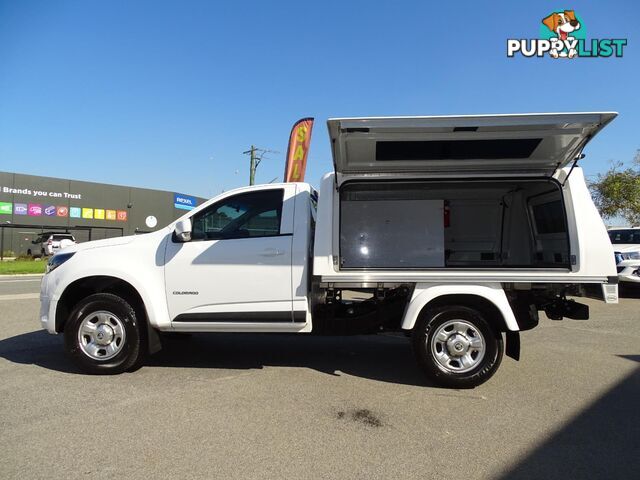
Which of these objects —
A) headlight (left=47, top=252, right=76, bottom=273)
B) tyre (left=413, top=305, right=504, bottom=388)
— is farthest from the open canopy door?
headlight (left=47, top=252, right=76, bottom=273)

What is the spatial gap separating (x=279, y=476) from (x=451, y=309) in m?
2.59

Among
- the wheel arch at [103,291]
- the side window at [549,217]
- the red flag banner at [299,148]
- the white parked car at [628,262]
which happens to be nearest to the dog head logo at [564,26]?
the white parked car at [628,262]

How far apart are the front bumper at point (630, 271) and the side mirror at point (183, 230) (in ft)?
36.4

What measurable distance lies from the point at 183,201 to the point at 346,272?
157ft

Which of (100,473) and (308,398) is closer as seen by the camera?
(100,473)

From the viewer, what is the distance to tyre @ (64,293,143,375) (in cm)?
526

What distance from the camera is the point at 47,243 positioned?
2847 centimetres

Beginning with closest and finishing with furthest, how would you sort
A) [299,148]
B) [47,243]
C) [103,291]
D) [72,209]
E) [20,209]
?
[103,291] → [299,148] → [47,243] → [20,209] → [72,209]

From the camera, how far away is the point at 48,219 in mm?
37188

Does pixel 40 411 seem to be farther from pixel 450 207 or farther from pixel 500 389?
pixel 450 207

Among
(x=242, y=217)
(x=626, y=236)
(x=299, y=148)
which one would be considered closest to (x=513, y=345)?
(x=242, y=217)

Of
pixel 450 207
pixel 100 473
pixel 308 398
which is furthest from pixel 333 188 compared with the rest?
pixel 100 473

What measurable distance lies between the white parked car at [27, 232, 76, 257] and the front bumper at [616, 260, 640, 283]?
84.6 feet

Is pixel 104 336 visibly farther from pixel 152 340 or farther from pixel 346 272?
pixel 346 272
